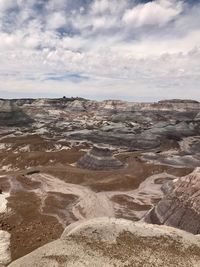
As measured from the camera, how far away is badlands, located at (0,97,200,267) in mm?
32719

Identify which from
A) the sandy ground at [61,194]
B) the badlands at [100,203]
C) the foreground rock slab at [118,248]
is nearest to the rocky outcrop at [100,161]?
the badlands at [100,203]

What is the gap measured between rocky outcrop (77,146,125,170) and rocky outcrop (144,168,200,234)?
4218 cm

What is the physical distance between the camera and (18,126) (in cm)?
19750

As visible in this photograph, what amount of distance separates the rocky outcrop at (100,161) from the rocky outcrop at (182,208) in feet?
138

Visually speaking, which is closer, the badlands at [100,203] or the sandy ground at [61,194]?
the badlands at [100,203]

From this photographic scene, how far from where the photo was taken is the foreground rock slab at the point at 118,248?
101ft

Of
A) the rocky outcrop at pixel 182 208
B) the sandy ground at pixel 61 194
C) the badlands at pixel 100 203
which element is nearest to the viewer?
the badlands at pixel 100 203

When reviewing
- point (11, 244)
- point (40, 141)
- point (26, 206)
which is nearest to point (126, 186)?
point (26, 206)

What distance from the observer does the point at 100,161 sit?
9294 cm

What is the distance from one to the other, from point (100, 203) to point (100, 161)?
92.7ft

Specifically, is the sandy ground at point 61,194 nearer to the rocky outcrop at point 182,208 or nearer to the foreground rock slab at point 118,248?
the rocky outcrop at point 182,208

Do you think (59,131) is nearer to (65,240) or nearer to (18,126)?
(18,126)

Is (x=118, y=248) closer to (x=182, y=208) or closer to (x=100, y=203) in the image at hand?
(x=182, y=208)

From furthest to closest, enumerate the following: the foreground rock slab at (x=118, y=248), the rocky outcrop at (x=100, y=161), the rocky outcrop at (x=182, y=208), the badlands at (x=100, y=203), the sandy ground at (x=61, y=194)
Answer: the rocky outcrop at (x=100, y=161), the sandy ground at (x=61, y=194), the rocky outcrop at (x=182, y=208), the badlands at (x=100, y=203), the foreground rock slab at (x=118, y=248)
